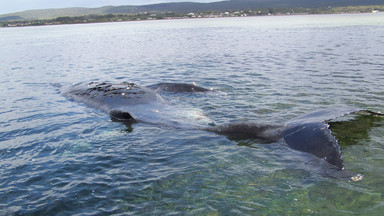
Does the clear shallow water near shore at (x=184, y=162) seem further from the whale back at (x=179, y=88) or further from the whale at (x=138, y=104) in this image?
the whale back at (x=179, y=88)

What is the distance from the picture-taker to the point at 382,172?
281 inches

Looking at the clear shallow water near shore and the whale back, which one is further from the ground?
the whale back

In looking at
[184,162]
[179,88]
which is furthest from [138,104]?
[184,162]

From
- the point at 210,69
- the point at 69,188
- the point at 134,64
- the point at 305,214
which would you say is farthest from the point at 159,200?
the point at 134,64

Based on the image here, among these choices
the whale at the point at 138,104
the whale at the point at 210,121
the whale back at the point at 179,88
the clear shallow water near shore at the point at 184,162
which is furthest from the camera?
the whale back at the point at 179,88

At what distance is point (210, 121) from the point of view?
11297mm

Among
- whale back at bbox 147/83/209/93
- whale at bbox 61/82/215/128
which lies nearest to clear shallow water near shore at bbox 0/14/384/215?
whale at bbox 61/82/215/128

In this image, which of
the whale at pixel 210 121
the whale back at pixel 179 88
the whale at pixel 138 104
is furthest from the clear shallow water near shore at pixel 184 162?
the whale back at pixel 179 88

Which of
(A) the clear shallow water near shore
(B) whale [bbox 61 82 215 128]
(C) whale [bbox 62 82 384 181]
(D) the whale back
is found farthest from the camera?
(D) the whale back

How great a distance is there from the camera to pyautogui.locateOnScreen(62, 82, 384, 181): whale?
7406 millimetres

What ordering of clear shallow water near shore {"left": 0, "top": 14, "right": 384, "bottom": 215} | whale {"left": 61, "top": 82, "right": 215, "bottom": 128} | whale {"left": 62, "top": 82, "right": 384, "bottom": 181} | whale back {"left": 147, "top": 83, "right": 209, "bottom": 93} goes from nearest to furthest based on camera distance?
clear shallow water near shore {"left": 0, "top": 14, "right": 384, "bottom": 215} → whale {"left": 62, "top": 82, "right": 384, "bottom": 181} → whale {"left": 61, "top": 82, "right": 215, "bottom": 128} → whale back {"left": 147, "top": 83, "right": 209, "bottom": 93}

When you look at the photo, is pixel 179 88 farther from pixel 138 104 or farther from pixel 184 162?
pixel 184 162

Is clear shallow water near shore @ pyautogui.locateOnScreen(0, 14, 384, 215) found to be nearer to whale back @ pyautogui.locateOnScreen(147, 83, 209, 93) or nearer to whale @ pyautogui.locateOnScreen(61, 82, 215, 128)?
whale @ pyautogui.locateOnScreen(61, 82, 215, 128)

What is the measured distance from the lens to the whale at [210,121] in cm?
741
